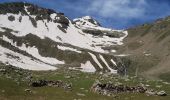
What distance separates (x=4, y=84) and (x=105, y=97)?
21193 millimetres

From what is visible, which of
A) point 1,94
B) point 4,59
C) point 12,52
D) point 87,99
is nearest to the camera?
point 1,94

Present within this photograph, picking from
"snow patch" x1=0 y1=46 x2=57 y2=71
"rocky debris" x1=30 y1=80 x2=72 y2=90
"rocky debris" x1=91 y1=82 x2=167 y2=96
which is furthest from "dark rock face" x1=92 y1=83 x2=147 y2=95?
"snow patch" x1=0 y1=46 x2=57 y2=71

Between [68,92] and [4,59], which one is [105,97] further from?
[4,59]

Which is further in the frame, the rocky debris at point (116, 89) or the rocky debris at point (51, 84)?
the rocky debris at point (51, 84)

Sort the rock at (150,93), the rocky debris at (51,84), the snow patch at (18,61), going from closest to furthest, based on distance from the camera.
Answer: the rock at (150,93)
the rocky debris at (51,84)
the snow patch at (18,61)

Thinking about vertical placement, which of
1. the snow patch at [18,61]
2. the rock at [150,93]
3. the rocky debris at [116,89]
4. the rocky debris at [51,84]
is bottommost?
the rock at [150,93]

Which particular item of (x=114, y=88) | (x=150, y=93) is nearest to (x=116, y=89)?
(x=114, y=88)

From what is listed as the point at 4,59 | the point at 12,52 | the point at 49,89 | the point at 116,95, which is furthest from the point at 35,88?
the point at 12,52

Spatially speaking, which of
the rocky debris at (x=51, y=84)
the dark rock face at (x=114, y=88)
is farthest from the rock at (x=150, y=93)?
the rocky debris at (x=51, y=84)

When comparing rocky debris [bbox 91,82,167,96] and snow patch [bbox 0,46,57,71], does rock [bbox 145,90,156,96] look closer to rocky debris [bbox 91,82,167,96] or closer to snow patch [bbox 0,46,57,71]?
rocky debris [bbox 91,82,167,96]

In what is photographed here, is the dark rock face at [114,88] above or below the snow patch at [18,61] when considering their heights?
below

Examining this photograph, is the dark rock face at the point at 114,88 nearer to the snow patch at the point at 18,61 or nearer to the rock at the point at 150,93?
the rock at the point at 150,93

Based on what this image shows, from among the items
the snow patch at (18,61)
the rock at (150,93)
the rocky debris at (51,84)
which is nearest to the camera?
the rock at (150,93)

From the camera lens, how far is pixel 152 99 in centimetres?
8669
